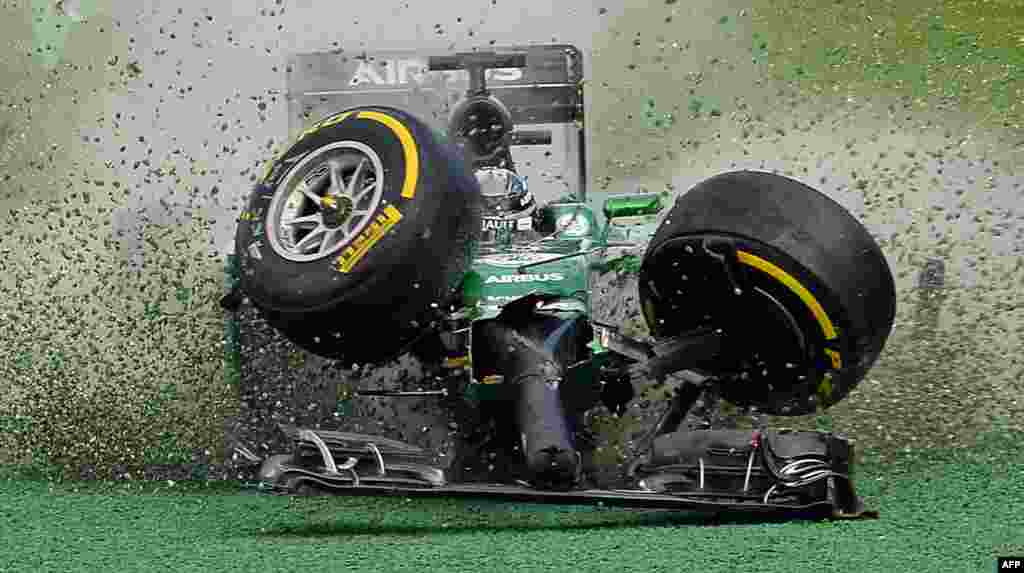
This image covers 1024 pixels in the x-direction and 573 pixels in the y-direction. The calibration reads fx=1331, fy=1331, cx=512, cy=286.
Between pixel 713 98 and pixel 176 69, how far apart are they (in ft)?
10.4

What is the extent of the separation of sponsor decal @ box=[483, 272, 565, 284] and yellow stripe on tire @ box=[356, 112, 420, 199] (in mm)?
652

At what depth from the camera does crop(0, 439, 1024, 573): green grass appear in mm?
3793

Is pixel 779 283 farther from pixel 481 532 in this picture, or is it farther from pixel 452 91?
pixel 452 91

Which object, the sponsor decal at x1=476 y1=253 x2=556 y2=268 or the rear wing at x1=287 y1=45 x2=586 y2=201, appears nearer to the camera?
the sponsor decal at x1=476 y1=253 x2=556 y2=268

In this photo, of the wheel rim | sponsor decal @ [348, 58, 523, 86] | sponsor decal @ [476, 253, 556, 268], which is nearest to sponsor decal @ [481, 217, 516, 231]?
sponsor decal @ [476, 253, 556, 268]

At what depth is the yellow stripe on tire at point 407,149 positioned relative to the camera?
4441 millimetres

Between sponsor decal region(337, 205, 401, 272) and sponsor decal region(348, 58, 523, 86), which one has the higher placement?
sponsor decal region(348, 58, 523, 86)

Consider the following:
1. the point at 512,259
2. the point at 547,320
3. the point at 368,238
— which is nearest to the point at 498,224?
the point at 512,259

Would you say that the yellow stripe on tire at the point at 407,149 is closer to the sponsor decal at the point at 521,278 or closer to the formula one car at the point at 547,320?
the formula one car at the point at 547,320

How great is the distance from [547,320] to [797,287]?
0.94 meters

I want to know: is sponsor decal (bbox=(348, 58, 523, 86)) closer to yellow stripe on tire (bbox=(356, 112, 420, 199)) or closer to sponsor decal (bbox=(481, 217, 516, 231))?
sponsor decal (bbox=(481, 217, 516, 231))

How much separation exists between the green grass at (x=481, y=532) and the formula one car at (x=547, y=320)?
13 cm

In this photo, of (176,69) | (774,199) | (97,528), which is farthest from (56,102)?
(774,199)

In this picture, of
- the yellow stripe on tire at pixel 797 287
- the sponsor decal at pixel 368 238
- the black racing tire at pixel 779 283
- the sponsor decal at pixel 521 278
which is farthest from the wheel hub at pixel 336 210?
the yellow stripe on tire at pixel 797 287
